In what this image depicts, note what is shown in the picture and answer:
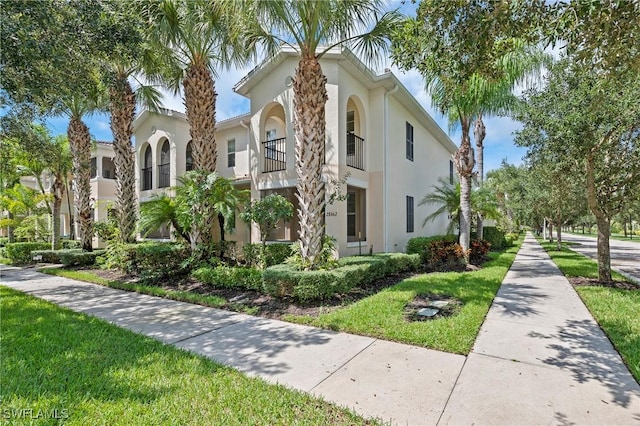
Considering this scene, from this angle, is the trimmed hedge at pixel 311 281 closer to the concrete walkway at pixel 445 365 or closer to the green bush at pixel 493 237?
the concrete walkway at pixel 445 365

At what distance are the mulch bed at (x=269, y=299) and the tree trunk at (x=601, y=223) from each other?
595 cm

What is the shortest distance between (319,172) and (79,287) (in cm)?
860

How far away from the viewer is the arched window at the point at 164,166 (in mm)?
18234

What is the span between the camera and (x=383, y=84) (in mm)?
13023

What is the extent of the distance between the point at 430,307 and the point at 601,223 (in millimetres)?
7053

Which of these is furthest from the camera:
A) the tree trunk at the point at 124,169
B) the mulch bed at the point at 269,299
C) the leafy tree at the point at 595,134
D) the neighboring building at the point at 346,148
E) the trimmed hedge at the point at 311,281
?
the tree trunk at the point at 124,169

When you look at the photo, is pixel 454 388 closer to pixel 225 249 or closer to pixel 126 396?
pixel 126 396

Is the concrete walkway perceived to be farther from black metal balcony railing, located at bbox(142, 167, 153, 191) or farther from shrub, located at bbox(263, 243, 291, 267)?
black metal balcony railing, located at bbox(142, 167, 153, 191)

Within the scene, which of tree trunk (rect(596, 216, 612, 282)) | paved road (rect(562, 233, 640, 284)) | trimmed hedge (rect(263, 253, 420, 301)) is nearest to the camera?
trimmed hedge (rect(263, 253, 420, 301))

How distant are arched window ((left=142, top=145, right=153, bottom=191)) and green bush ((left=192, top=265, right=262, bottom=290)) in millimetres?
11237

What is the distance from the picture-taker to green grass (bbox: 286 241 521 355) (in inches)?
213

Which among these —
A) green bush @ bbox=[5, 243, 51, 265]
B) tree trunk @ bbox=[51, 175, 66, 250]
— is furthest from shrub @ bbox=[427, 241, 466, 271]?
green bush @ bbox=[5, 243, 51, 265]

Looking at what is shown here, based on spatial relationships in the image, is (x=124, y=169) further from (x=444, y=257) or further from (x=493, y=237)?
(x=493, y=237)

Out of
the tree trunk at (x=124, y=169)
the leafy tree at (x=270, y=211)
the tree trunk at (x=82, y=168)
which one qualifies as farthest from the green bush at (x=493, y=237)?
the tree trunk at (x=82, y=168)
